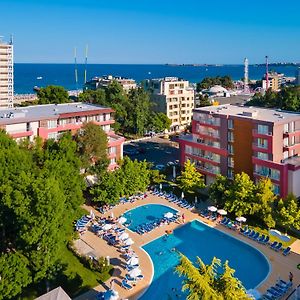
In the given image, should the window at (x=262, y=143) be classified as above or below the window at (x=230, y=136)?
below

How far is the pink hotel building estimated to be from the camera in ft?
135

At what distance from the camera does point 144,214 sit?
4094 cm

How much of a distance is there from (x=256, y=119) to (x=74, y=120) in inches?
869

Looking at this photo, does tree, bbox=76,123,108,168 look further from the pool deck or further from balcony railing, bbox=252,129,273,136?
balcony railing, bbox=252,129,273,136

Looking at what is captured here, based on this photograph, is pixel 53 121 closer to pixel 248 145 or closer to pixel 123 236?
pixel 123 236

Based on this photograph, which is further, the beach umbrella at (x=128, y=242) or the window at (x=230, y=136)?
the window at (x=230, y=136)

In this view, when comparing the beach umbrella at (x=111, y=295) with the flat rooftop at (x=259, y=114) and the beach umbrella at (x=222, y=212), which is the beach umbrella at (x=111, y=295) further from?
the flat rooftop at (x=259, y=114)

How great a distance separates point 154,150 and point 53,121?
88.0 feet

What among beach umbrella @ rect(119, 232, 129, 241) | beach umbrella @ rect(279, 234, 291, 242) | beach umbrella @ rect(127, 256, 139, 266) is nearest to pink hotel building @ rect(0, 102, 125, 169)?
beach umbrella @ rect(119, 232, 129, 241)

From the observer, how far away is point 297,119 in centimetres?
4175

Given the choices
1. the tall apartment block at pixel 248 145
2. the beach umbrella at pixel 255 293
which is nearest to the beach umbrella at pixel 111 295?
the beach umbrella at pixel 255 293

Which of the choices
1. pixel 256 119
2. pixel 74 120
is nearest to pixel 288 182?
pixel 256 119

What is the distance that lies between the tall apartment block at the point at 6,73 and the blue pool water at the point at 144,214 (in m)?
68.5

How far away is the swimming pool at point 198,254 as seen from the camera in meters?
28.1
